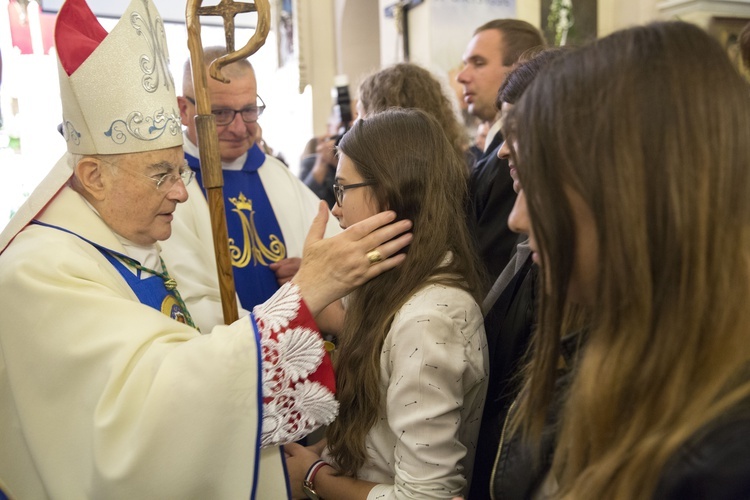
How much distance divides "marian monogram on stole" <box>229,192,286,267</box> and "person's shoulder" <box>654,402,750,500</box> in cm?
226

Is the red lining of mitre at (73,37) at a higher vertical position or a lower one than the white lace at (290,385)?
higher

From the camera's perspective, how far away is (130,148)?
189cm

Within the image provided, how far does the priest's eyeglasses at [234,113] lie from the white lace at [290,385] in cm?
147

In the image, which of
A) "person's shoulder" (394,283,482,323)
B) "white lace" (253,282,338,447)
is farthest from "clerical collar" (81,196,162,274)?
"person's shoulder" (394,283,482,323)

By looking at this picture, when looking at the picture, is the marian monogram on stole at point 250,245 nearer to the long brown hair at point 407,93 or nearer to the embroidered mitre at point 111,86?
the long brown hair at point 407,93

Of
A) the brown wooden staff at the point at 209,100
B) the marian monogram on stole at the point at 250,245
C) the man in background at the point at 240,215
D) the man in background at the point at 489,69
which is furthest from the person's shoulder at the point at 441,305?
the marian monogram on stole at the point at 250,245

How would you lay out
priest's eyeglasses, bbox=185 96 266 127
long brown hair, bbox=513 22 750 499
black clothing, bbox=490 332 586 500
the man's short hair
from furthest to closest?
the man's short hair → priest's eyeglasses, bbox=185 96 266 127 → black clothing, bbox=490 332 586 500 → long brown hair, bbox=513 22 750 499

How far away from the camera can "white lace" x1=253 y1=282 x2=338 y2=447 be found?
1.62 meters

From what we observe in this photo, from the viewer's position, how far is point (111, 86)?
1.91 meters

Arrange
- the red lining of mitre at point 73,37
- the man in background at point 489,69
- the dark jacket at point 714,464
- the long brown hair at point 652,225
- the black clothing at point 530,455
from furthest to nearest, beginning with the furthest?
the man in background at point 489,69 → the red lining of mitre at point 73,37 → the black clothing at point 530,455 → the long brown hair at point 652,225 → the dark jacket at point 714,464

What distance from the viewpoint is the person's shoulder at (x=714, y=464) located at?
77 cm

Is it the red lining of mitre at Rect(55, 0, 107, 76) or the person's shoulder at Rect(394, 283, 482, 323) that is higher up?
the red lining of mitre at Rect(55, 0, 107, 76)

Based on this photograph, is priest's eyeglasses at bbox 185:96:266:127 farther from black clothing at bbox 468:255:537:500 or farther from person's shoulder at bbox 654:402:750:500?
person's shoulder at bbox 654:402:750:500

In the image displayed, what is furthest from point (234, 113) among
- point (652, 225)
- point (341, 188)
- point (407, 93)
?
point (652, 225)
